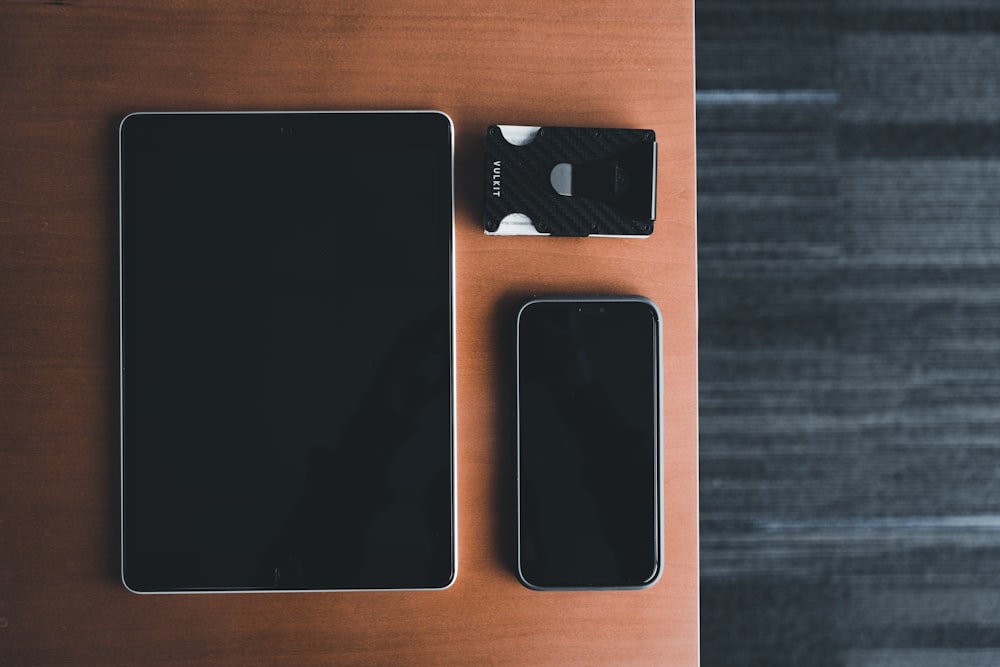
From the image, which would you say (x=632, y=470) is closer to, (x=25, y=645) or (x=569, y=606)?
(x=569, y=606)

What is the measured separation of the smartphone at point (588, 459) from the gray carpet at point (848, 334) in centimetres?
53

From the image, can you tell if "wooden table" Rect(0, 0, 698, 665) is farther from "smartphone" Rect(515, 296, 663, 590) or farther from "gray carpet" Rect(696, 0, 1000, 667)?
"gray carpet" Rect(696, 0, 1000, 667)

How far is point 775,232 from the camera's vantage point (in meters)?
1.05

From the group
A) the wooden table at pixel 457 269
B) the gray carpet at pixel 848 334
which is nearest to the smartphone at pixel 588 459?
the wooden table at pixel 457 269

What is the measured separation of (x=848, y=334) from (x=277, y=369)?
2.81ft

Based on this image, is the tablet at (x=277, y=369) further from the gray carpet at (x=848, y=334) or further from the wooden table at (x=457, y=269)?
the gray carpet at (x=848, y=334)

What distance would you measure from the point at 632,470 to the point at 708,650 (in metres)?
0.64

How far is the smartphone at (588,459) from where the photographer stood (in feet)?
1.81

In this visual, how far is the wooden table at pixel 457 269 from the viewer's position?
561 millimetres

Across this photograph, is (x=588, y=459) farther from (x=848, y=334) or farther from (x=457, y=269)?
(x=848, y=334)

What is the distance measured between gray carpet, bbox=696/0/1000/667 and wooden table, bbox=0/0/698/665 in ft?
1.66

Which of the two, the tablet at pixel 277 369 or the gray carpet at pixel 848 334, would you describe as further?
the gray carpet at pixel 848 334

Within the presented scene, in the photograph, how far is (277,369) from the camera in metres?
0.54

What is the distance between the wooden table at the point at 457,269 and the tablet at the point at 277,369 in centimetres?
4
